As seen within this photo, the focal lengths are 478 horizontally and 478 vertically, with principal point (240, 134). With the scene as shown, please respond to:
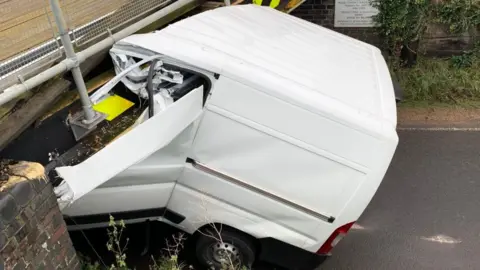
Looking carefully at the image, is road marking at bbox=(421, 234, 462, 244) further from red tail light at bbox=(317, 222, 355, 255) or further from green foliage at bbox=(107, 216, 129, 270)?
green foliage at bbox=(107, 216, 129, 270)

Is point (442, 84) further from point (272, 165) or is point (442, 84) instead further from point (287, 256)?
point (272, 165)

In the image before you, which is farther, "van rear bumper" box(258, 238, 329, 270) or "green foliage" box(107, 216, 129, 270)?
"van rear bumper" box(258, 238, 329, 270)

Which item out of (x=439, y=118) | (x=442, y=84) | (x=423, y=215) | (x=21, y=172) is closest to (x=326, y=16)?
(x=442, y=84)

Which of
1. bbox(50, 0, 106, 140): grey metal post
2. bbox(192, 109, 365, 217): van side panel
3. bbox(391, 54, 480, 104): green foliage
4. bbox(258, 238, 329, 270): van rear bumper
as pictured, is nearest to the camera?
bbox(50, 0, 106, 140): grey metal post

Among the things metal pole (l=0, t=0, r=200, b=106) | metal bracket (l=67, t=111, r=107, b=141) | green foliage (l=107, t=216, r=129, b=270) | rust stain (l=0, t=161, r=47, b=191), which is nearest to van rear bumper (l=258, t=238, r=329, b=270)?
green foliage (l=107, t=216, r=129, b=270)

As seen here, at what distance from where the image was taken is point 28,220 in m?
3.02

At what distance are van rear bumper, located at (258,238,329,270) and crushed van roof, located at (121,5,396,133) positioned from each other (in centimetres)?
138

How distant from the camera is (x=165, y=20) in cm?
540

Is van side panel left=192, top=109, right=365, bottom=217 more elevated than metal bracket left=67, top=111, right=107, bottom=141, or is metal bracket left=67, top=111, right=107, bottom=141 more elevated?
metal bracket left=67, top=111, right=107, bottom=141

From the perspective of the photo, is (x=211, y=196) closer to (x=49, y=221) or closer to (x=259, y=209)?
(x=259, y=209)

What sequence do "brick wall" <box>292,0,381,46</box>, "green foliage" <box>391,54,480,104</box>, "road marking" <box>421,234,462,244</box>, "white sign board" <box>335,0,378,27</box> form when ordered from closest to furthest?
1. "road marking" <box>421,234,462,244</box>
2. "green foliage" <box>391,54,480,104</box>
3. "white sign board" <box>335,0,378,27</box>
4. "brick wall" <box>292,0,381,46</box>

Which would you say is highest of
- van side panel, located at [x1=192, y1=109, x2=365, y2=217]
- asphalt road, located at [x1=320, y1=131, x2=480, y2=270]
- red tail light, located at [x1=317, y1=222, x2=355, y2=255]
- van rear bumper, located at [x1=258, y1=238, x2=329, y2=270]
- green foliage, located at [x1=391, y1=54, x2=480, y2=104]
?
van side panel, located at [x1=192, y1=109, x2=365, y2=217]

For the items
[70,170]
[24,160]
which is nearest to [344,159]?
[70,170]

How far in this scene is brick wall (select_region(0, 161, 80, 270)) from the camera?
284cm
